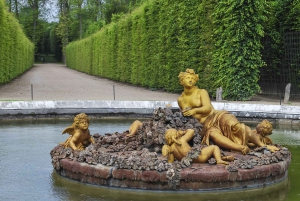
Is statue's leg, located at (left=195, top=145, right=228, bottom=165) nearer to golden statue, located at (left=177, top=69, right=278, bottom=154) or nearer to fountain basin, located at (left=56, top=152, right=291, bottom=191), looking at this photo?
fountain basin, located at (left=56, top=152, right=291, bottom=191)

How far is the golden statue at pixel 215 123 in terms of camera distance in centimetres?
567

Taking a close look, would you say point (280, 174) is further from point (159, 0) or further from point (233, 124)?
point (159, 0)

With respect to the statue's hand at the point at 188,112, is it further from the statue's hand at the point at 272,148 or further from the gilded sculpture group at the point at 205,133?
the statue's hand at the point at 272,148

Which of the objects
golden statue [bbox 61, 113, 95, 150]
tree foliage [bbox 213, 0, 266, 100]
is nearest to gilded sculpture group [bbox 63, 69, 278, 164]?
golden statue [bbox 61, 113, 95, 150]

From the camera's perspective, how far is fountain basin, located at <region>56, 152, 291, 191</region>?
195 inches

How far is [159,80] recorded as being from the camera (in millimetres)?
21406

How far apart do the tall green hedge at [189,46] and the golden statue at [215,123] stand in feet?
34.2

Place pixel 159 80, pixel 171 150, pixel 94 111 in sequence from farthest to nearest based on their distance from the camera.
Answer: pixel 159 80 < pixel 94 111 < pixel 171 150

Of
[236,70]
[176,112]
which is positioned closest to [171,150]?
[176,112]

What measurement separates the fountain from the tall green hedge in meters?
10.4

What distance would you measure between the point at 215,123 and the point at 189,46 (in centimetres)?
1297

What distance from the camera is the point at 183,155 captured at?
5180 millimetres

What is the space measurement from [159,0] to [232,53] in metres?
6.60

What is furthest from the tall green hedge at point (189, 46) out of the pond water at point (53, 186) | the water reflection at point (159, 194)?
the water reflection at point (159, 194)
